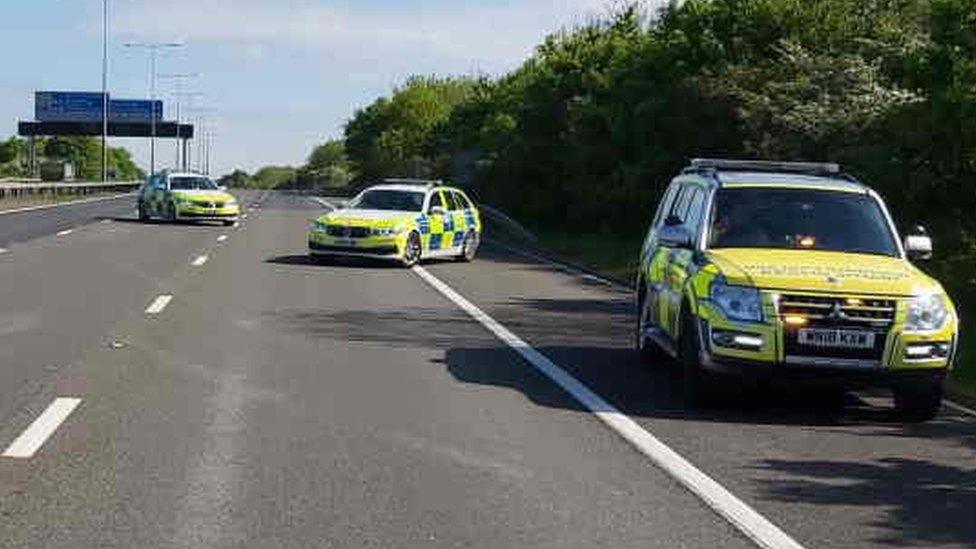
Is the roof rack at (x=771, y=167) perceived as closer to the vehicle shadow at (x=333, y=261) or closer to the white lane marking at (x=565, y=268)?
the white lane marking at (x=565, y=268)

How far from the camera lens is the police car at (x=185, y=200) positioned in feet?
133

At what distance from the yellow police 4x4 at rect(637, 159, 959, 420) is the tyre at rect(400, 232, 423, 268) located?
46.4 ft

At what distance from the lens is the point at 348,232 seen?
83.2ft

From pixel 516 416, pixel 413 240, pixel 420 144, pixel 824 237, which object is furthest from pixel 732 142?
pixel 420 144

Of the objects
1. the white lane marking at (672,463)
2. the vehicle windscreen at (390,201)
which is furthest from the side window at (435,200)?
the white lane marking at (672,463)

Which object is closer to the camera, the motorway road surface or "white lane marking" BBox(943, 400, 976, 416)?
the motorway road surface

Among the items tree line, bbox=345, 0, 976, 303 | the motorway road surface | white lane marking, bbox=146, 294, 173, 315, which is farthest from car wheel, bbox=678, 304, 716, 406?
tree line, bbox=345, 0, 976, 303

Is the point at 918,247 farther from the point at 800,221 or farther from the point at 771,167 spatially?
the point at 771,167

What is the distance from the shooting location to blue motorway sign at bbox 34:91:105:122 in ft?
411

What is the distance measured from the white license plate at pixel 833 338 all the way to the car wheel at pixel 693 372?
70 centimetres

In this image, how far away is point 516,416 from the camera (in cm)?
980

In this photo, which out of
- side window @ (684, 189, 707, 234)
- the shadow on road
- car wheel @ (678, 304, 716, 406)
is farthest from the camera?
side window @ (684, 189, 707, 234)

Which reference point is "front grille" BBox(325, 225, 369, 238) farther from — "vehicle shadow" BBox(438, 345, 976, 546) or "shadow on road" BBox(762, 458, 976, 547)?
"shadow on road" BBox(762, 458, 976, 547)

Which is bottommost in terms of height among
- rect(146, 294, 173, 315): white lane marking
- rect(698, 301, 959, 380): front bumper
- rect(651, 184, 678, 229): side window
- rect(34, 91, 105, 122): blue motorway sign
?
rect(146, 294, 173, 315): white lane marking
